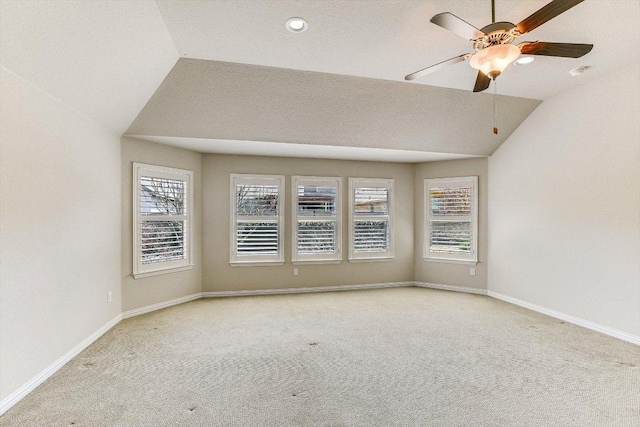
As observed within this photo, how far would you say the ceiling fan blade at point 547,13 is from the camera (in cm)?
169

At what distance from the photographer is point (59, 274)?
9.57 ft

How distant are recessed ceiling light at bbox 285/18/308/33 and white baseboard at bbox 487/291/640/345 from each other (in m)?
4.60

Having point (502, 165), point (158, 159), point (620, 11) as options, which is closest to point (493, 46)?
point (620, 11)

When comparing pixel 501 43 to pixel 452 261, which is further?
pixel 452 261

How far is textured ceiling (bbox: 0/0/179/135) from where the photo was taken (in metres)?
2.11

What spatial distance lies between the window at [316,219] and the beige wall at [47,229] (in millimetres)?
2820

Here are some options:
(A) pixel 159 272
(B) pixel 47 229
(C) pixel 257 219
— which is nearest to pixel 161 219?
(A) pixel 159 272

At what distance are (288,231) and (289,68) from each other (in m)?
2.92

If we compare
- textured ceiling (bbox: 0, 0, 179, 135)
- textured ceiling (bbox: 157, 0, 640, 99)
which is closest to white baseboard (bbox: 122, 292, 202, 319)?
textured ceiling (bbox: 0, 0, 179, 135)

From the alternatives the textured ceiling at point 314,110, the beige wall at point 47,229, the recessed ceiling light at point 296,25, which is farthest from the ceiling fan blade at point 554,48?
the beige wall at point 47,229

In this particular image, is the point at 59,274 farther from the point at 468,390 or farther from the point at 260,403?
the point at 468,390

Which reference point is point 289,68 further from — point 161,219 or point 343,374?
point 343,374

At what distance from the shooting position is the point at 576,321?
3.96m

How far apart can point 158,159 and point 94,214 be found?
4.32ft
